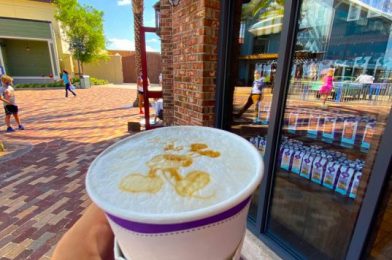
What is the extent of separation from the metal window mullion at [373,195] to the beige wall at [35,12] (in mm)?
21853

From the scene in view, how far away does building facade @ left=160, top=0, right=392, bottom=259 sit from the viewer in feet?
4.82

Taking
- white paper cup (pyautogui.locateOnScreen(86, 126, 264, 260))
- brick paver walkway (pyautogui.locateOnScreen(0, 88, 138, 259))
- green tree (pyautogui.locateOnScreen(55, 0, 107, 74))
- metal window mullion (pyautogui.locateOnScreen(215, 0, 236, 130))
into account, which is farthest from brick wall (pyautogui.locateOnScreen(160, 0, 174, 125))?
green tree (pyautogui.locateOnScreen(55, 0, 107, 74))

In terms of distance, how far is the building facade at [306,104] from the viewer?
1.47m

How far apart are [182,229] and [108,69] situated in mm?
24027

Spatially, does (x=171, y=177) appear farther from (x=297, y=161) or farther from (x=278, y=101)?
(x=297, y=161)

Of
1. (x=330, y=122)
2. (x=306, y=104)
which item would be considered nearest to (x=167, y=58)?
(x=306, y=104)

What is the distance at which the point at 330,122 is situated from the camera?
203 centimetres

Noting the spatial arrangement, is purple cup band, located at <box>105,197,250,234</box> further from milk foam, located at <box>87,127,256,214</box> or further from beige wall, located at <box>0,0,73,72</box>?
beige wall, located at <box>0,0,73,72</box>

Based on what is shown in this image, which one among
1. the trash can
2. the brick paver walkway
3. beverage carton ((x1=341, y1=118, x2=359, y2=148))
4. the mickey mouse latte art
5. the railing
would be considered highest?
the railing

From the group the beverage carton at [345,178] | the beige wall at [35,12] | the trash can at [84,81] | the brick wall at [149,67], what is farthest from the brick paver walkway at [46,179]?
the brick wall at [149,67]

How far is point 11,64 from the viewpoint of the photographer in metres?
17.4

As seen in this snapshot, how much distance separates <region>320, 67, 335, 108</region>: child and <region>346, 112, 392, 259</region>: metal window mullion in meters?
0.77

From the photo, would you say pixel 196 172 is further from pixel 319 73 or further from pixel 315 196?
pixel 315 196

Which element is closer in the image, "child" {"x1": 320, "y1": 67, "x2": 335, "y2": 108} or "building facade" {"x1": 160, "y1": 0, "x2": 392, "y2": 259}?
"building facade" {"x1": 160, "y1": 0, "x2": 392, "y2": 259}
